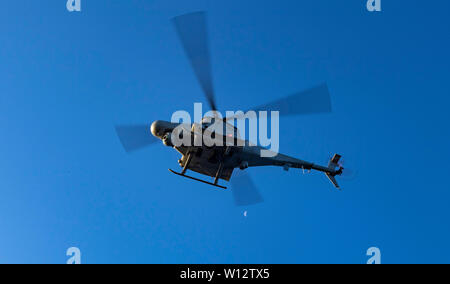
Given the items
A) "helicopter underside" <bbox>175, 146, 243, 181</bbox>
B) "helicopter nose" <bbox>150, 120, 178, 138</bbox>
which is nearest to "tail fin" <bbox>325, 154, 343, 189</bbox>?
"helicopter underside" <bbox>175, 146, 243, 181</bbox>

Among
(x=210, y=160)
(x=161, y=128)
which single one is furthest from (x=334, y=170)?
(x=161, y=128)

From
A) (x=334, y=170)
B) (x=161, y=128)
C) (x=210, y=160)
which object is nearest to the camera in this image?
(x=161, y=128)

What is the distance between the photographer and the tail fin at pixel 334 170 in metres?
21.5

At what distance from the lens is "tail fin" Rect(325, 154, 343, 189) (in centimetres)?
2150

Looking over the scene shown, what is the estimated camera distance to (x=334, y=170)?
21.6 m

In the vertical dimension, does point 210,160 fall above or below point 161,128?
below

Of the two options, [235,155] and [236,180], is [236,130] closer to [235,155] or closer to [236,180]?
[235,155]

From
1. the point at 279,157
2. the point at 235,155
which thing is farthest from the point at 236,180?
the point at 279,157

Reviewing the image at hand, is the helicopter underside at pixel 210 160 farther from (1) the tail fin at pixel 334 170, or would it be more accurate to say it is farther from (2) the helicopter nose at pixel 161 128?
(1) the tail fin at pixel 334 170

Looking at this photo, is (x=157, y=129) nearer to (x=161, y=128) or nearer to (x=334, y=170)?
(x=161, y=128)

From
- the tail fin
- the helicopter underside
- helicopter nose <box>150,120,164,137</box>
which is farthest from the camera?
the tail fin

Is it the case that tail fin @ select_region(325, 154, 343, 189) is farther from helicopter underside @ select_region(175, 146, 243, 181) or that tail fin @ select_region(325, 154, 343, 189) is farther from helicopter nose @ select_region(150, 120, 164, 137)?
helicopter nose @ select_region(150, 120, 164, 137)

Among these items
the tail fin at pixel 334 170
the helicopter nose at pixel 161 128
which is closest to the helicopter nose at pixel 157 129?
the helicopter nose at pixel 161 128

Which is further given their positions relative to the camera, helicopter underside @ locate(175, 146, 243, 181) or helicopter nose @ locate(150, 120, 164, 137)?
helicopter underside @ locate(175, 146, 243, 181)
